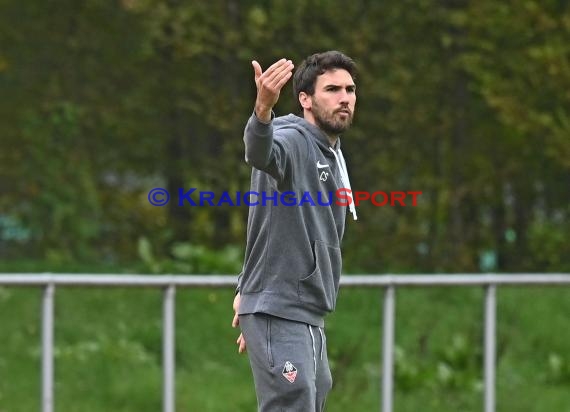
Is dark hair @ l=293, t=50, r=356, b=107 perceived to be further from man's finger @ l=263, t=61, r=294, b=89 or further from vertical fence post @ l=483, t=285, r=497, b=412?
vertical fence post @ l=483, t=285, r=497, b=412

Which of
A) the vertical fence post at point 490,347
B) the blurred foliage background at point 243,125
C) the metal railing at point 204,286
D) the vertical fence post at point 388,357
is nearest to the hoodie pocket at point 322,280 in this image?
the metal railing at point 204,286

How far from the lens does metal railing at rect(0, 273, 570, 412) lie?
819cm

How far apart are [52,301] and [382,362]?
2197 mm

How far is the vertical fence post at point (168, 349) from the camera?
338 inches

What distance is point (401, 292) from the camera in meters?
9.32

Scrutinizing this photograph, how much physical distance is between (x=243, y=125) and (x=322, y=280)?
9767 millimetres

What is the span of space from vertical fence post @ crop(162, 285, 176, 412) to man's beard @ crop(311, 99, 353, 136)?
9.63 feet

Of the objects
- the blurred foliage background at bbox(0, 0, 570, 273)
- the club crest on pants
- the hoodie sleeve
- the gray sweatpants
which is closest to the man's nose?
the hoodie sleeve

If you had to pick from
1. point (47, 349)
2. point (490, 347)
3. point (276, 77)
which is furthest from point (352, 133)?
point (276, 77)

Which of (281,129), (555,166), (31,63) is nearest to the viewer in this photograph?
(281,129)

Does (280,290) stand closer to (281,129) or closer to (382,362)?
(281,129)

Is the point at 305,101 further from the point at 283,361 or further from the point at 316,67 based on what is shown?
the point at 283,361

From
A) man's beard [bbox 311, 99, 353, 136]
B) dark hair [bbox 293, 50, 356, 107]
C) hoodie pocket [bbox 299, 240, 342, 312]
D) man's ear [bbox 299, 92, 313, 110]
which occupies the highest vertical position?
dark hair [bbox 293, 50, 356, 107]

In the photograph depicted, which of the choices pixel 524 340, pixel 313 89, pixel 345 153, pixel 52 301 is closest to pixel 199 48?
pixel 345 153
